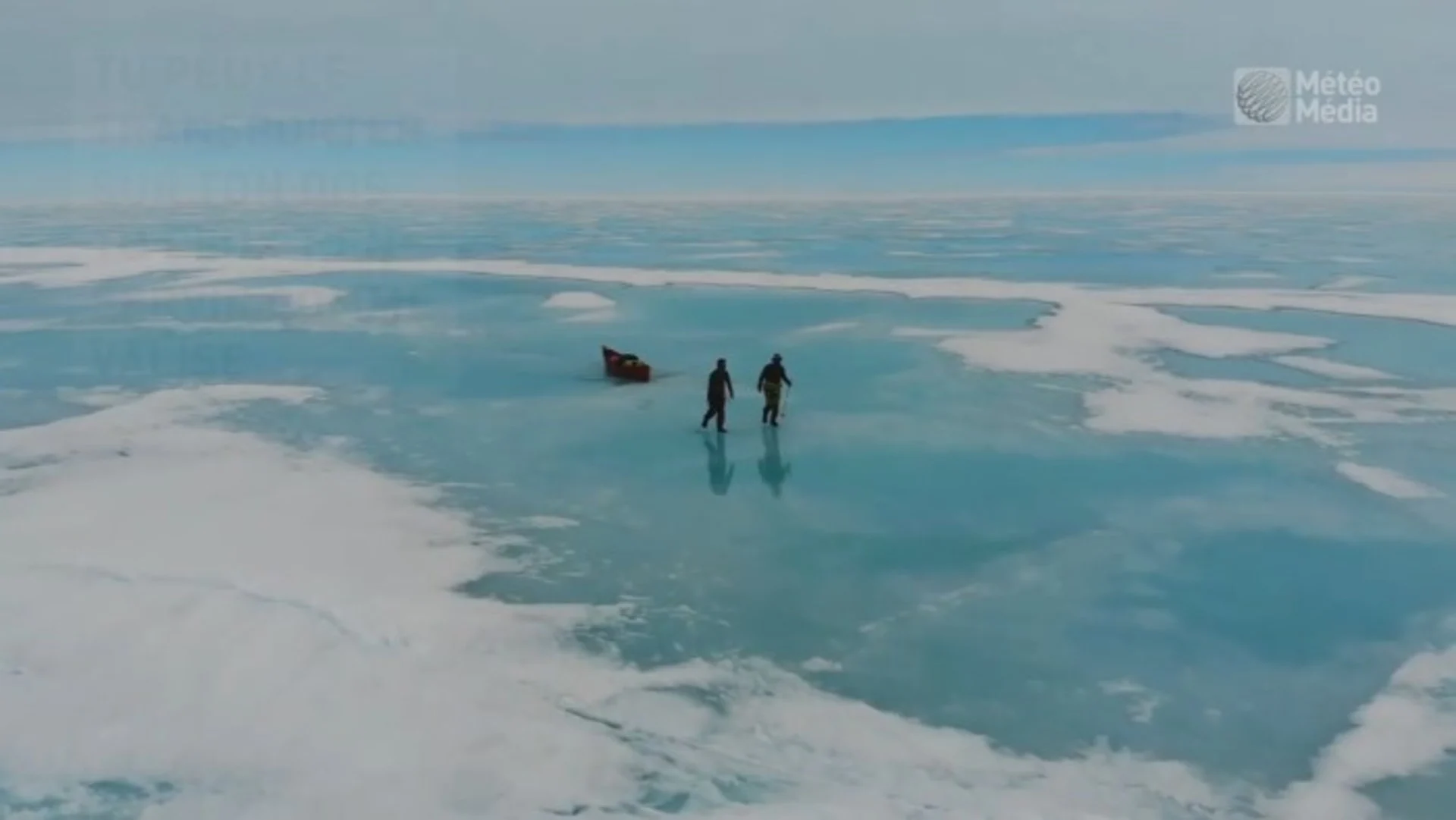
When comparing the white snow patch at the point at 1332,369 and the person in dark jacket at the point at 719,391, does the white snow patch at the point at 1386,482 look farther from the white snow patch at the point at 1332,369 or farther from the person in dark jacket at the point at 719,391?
the person in dark jacket at the point at 719,391

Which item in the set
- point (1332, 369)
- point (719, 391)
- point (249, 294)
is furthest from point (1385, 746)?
point (249, 294)

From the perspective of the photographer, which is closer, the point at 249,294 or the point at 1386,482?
the point at 1386,482

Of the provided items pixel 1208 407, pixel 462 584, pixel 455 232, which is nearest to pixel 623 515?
pixel 462 584

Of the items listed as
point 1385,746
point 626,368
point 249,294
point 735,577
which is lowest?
point 1385,746

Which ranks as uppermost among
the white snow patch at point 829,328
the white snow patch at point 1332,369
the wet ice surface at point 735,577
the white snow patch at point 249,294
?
the white snow patch at point 249,294

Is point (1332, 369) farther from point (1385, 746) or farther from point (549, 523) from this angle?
point (549, 523)

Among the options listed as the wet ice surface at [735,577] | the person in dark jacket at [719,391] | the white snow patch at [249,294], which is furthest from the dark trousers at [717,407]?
the white snow patch at [249,294]

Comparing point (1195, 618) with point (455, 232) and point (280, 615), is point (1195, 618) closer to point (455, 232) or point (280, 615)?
point (280, 615)
